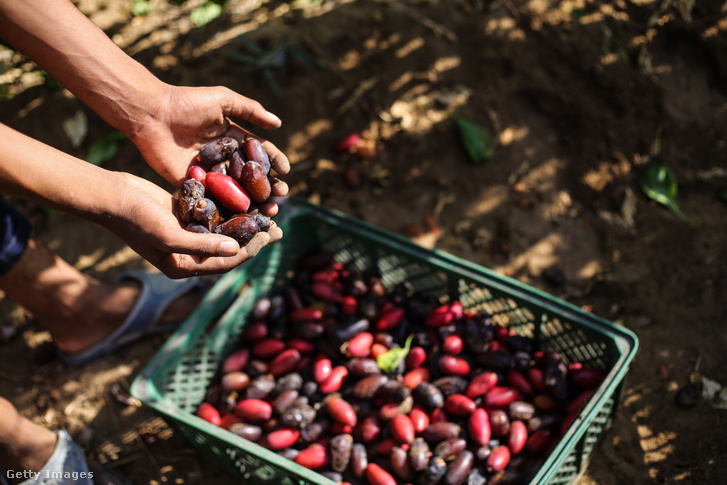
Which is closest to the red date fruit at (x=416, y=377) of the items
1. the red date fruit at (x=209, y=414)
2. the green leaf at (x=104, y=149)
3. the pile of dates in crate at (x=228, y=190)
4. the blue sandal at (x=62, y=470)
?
the red date fruit at (x=209, y=414)

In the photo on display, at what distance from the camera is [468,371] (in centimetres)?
255

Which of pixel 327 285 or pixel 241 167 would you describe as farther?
pixel 327 285

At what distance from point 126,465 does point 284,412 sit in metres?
0.96

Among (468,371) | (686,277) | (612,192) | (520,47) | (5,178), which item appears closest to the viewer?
(5,178)

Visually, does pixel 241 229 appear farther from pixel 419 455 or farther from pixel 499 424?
pixel 499 424

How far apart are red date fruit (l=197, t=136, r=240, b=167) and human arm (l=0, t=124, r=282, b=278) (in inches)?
15.2

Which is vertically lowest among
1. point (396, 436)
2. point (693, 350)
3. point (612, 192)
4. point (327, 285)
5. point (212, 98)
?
point (693, 350)

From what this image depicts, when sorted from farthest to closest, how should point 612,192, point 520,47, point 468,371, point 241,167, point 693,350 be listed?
point 520,47 → point 612,192 → point 693,350 → point 468,371 → point 241,167

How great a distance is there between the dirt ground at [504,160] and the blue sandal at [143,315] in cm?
9

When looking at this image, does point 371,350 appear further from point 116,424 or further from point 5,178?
point 5,178

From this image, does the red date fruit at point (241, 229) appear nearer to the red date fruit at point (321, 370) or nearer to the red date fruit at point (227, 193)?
the red date fruit at point (227, 193)

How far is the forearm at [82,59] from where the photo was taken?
1.94 meters

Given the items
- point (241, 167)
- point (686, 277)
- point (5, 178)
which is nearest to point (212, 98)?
point (241, 167)

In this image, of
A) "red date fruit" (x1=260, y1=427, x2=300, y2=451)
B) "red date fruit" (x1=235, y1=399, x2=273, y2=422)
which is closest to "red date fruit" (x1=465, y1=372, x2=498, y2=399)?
"red date fruit" (x1=260, y1=427, x2=300, y2=451)
